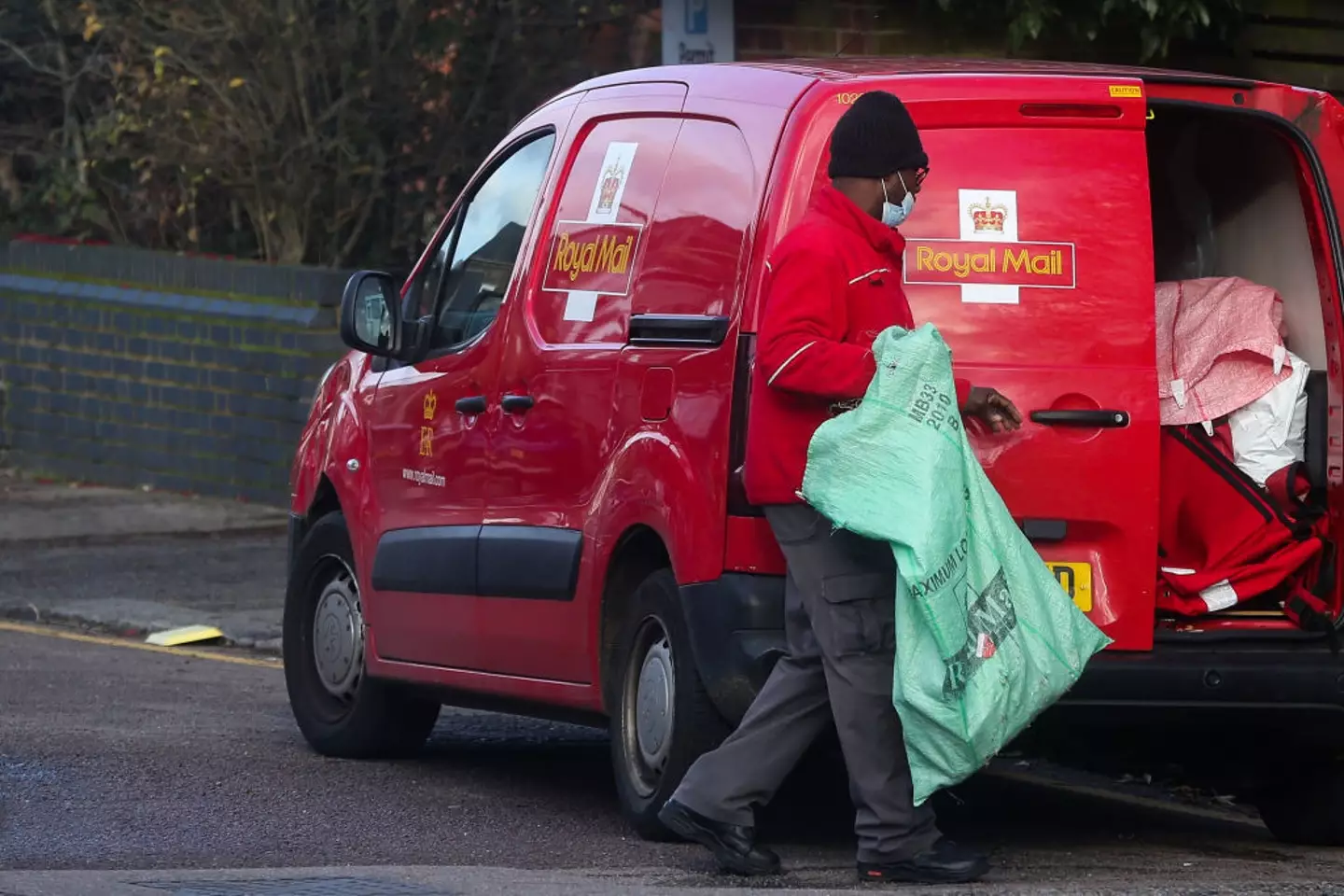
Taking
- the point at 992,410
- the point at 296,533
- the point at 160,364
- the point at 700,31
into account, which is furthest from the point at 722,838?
the point at 160,364

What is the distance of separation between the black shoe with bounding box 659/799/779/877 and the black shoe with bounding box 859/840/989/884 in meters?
0.26

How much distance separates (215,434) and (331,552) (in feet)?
24.0

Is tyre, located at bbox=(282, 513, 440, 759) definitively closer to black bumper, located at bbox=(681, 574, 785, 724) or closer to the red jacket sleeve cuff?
black bumper, located at bbox=(681, 574, 785, 724)

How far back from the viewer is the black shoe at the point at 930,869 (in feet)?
19.9

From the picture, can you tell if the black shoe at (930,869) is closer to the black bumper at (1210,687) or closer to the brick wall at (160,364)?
the black bumper at (1210,687)

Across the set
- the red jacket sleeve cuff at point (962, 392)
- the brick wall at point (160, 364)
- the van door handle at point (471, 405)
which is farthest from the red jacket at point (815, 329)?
the brick wall at point (160, 364)

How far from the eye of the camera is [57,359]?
1684 cm

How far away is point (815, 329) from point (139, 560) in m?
8.34

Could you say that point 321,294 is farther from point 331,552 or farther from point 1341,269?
point 1341,269

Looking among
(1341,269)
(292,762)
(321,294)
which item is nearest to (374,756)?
(292,762)

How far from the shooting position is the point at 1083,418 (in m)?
6.18

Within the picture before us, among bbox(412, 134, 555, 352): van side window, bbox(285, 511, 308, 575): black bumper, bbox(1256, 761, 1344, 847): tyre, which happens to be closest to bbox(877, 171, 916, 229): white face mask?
bbox(412, 134, 555, 352): van side window

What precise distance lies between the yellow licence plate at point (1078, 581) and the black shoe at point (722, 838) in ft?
3.08

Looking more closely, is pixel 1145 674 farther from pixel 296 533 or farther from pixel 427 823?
pixel 296 533
